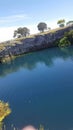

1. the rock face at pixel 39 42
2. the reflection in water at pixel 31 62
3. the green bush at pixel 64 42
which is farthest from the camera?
the rock face at pixel 39 42

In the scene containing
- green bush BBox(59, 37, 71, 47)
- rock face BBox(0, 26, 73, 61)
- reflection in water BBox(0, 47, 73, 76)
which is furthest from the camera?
rock face BBox(0, 26, 73, 61)

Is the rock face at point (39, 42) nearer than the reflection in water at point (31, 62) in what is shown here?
No

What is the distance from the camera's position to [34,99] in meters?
46.2

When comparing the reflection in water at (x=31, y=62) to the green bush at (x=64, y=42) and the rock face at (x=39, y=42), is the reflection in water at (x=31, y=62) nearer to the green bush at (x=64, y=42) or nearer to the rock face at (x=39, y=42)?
the green bush at (x=64, y=42)

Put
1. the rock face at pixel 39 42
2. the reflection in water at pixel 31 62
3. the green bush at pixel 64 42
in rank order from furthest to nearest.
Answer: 1. the rock face at pixel 39 42
2. the green bush at pixel 64 42
3. the reflection in water at pixel 31 62

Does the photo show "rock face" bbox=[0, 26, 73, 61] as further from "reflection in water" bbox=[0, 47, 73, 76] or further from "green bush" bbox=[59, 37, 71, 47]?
"reflection in water" bbox=[0, 47, 73, 76]

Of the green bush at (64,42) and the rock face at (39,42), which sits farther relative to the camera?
the rock face at (39,42)

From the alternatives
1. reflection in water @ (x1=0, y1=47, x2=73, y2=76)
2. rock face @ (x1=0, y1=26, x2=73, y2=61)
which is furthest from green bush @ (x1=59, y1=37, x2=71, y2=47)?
reflection in water @ (x1=0, y1=47, x2=73, y2=76)

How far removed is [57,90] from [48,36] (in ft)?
423

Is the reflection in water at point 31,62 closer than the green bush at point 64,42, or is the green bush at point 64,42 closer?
the reflection in water at point 31,62

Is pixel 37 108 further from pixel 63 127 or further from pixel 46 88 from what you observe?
pixel 46 88

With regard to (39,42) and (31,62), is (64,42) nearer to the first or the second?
(39,42)

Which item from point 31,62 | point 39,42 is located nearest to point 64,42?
point 39,42

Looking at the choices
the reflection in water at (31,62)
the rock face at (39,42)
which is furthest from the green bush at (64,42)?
the reflection in water at (31,62)
